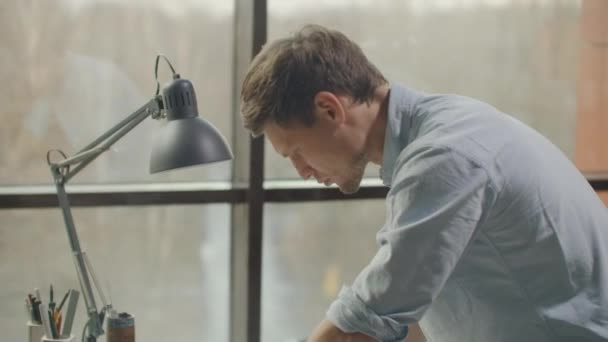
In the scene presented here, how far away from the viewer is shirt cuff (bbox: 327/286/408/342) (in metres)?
1.23

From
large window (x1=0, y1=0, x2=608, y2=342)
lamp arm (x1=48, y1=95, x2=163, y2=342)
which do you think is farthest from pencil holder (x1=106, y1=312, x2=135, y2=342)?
large window (x1=0, y1=0, x2=608, y2=342)

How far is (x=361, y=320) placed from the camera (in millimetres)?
1252

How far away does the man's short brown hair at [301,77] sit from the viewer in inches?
52.4

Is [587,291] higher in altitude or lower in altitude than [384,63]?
lower

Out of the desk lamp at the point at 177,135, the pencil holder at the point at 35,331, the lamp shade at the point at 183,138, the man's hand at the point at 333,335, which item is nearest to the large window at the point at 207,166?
the pencil holder at the point at 35,331

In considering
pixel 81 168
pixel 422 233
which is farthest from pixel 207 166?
pixel 422 233

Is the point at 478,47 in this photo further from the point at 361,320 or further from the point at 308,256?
the point at 361,320

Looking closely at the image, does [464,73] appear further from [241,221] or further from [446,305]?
[446,305]

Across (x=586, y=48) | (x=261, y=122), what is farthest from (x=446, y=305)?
(x=586, y=48)

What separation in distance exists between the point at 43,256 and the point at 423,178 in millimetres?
1237

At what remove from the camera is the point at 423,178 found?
3.96ft

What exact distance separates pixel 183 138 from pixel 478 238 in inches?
20.9

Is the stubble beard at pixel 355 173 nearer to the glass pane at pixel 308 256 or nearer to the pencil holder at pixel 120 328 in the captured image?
the pencil holder at pixel 120 328

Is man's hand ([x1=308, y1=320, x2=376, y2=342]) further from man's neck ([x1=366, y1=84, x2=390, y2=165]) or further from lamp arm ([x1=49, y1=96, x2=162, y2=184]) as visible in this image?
lamp arm ([x1=49, y1=96, x2=162, y2=184])
